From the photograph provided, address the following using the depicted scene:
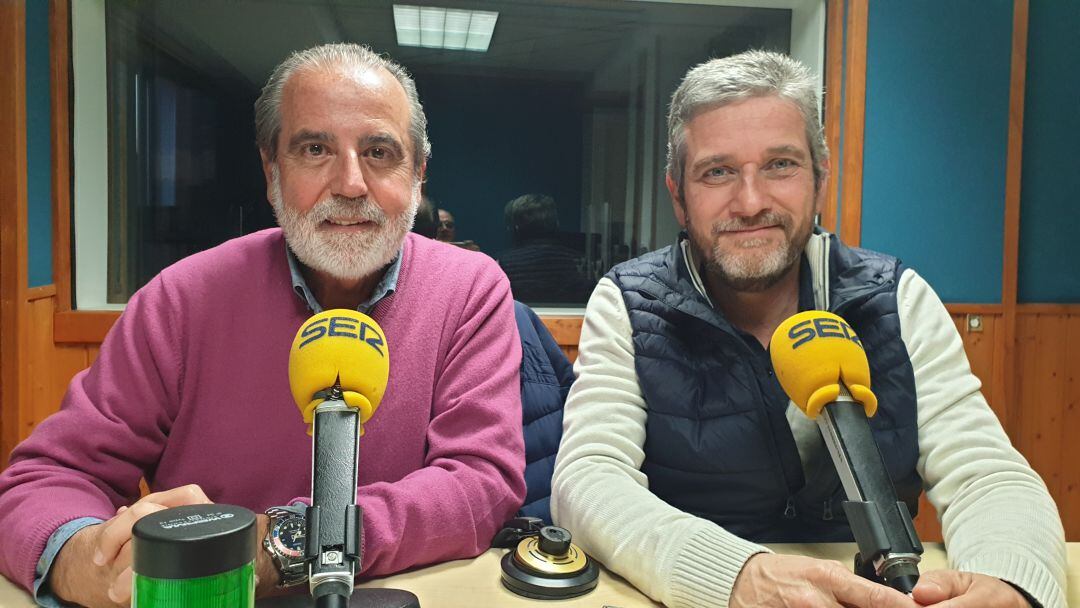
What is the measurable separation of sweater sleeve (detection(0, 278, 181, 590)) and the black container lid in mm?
593

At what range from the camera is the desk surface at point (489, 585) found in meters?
0.92

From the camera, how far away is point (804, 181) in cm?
132

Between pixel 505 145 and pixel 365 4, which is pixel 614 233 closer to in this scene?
pixel 505 145

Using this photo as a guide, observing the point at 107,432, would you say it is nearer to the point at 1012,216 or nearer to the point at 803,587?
the point at 803,587

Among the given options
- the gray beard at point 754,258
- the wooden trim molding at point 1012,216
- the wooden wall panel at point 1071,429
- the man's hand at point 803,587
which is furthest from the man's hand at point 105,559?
the wooden wall panel at point 1071,429

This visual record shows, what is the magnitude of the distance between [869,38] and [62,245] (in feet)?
9.67

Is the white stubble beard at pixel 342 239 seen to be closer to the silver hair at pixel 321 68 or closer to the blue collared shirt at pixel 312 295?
the blue collared shirt at pixel 312 295

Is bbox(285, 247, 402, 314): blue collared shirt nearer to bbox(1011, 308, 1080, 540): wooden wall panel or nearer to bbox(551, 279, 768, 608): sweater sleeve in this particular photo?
bbox(551, 279, 768, 608): sweater sleeve

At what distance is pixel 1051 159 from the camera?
295 centimetres

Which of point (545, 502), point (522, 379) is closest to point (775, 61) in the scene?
point (522, 379)

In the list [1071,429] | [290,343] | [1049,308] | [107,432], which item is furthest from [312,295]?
[1071,429]

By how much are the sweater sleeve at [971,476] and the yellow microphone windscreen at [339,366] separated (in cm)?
74

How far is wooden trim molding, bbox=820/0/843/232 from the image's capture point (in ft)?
9.33

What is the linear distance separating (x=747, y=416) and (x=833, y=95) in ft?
6.58
